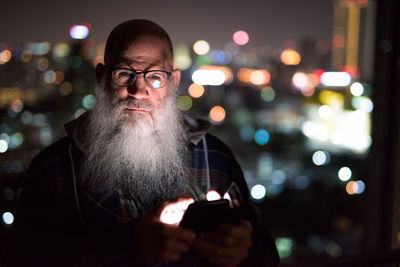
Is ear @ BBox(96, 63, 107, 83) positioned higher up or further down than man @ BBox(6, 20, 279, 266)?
higher up

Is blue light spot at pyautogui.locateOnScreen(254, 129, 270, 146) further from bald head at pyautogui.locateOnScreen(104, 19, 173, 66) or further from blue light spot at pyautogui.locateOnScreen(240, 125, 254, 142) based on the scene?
bald head at pyautogui.locateOnScreen(104, 19, 173, 66)

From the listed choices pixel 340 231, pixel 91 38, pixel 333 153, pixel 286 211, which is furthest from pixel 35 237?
pixel 340 231

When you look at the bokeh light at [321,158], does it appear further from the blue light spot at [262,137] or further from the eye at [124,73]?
the eye at [124,73]

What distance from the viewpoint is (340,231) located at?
29250 millimetres

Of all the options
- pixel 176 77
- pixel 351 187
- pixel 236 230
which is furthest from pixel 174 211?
pixel 351 187

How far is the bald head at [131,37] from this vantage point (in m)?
1.10

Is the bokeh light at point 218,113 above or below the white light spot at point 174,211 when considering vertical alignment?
below

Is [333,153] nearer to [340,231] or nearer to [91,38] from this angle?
[340,231]

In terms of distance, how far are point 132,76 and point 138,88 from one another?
0.05 m

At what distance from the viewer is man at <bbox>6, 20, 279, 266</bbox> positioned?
3.22ft

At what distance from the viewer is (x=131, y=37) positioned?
110cm

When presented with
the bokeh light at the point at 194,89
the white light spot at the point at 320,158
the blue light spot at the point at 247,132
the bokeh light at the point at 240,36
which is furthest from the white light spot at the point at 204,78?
the white light spot at the point at 320,158

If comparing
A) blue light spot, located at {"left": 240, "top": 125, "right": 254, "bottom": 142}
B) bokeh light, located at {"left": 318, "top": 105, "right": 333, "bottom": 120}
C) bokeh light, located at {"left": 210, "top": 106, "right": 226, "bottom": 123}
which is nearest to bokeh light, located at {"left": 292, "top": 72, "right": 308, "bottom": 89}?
bokeh light, located at {"left": 318, "top": 105, "right": 333, "bottom": 120}

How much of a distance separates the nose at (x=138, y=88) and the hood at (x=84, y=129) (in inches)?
9.4
